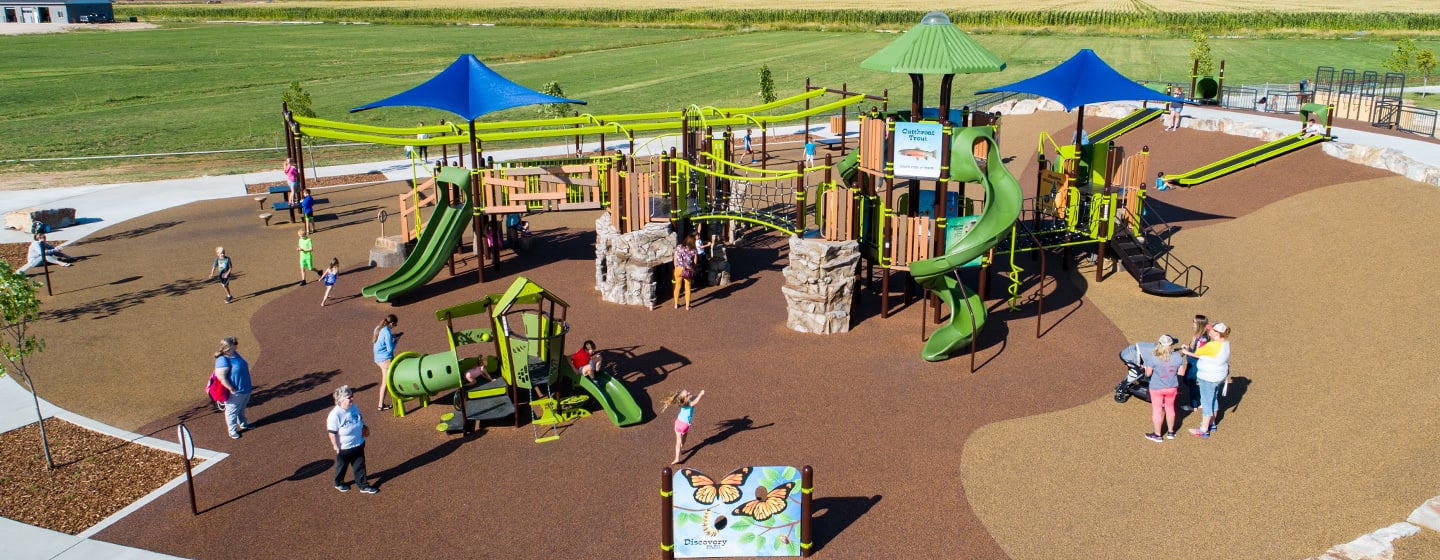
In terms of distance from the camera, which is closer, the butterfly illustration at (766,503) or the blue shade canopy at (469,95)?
the butterfly illustration at (766,503)

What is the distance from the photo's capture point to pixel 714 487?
38.2 ft

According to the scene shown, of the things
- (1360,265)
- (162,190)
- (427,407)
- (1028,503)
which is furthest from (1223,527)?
(162,190)

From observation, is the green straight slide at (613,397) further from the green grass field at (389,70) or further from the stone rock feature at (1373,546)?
the green grass field at (389,70)

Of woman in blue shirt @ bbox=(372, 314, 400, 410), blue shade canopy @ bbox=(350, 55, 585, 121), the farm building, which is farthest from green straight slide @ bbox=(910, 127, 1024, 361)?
the farm building

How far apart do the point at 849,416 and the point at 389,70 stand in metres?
65.0

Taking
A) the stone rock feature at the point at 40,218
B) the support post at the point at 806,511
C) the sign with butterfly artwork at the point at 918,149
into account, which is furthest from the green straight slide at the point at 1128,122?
the stone rock feature at the point at 40,218

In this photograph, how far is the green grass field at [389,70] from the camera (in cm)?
4825

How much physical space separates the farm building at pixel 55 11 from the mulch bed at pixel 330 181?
108m

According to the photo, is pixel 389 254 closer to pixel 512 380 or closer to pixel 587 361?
pixel 587 361

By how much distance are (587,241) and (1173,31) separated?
74318 mm

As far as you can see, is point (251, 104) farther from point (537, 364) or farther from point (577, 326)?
point (537, 364)

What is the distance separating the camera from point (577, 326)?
20.2 metres

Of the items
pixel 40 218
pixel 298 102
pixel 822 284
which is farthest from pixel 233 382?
pixel 298 102

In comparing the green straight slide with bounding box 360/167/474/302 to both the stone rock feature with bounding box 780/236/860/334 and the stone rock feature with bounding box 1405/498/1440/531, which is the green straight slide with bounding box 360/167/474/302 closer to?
the stone rock feature with bounding box 780/236/860/334
